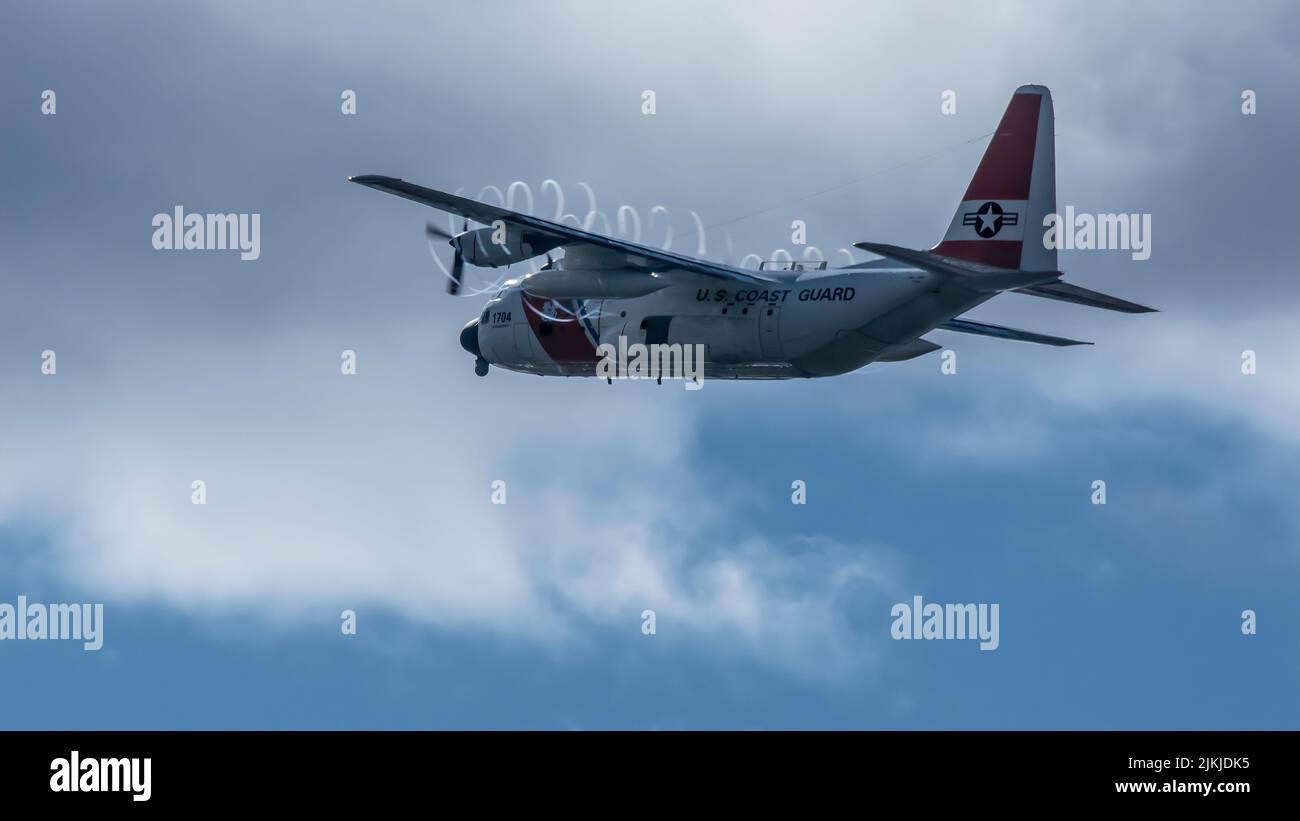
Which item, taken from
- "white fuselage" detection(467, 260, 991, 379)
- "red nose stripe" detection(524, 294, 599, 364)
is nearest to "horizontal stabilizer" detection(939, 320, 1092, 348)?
"white fuselage" detection(467, 260, 991, 379)

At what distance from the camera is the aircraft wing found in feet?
148

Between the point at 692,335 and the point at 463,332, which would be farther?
the point at 463,332

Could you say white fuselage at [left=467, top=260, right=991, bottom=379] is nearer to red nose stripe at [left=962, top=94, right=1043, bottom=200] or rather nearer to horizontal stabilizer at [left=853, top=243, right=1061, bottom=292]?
horizontal stabilizer at [left=853, top=243, right=1061, bottom=292]

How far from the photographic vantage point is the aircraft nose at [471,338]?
51031 mm

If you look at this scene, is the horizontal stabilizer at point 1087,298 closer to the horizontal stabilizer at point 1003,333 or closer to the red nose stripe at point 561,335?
the horizontal stabilizer at point 1003,333

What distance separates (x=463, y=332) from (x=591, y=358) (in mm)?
4599

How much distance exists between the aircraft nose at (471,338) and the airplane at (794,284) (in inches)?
103

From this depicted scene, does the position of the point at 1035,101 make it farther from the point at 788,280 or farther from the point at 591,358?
the point at 591,358

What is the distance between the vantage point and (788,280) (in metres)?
45.5

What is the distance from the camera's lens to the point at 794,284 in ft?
148

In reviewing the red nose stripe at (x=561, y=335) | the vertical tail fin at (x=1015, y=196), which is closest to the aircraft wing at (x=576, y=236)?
the red nose stripe at (x=561, y=335)
